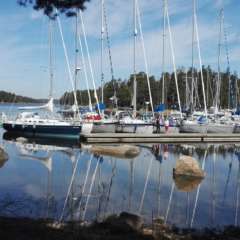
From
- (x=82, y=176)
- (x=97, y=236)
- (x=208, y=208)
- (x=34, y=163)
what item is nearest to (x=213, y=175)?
(x=82, y=176)

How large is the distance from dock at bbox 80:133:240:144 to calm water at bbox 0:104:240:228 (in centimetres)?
847

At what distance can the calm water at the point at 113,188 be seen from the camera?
1572 cm

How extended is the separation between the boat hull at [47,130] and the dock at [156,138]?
5.87ft

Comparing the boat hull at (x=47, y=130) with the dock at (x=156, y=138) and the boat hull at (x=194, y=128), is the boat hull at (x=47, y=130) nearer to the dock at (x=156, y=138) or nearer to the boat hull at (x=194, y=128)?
the dock at (x=156, y=138)

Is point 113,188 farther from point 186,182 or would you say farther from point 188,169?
point 188,169

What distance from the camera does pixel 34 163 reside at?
96.9 ft

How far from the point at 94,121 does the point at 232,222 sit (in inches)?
1381

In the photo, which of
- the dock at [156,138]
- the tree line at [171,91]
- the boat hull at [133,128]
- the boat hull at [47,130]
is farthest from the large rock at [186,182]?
the tree line at [171,91]

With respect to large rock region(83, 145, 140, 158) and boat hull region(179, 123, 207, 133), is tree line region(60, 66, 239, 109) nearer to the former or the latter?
boat hull region(179, 123, 207, 133)

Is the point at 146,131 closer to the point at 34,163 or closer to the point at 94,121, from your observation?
the point at 94,121

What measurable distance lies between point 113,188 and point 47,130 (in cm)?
2785

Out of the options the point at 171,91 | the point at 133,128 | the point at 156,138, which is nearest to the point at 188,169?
the point at 156,138

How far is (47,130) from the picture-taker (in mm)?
48000

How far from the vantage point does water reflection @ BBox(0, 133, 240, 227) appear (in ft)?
51.6
